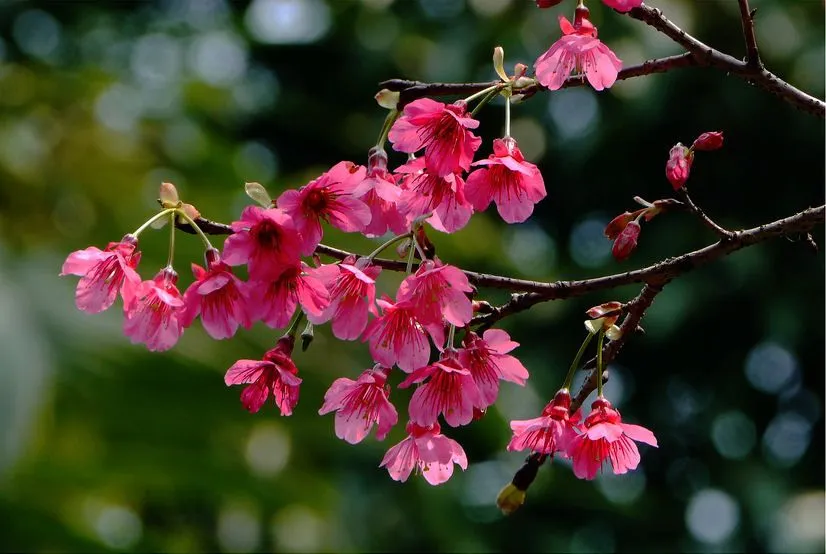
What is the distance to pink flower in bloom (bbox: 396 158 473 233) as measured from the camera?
1.21m

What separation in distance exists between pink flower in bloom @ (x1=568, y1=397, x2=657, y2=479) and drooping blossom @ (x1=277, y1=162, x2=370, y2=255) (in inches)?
13.2

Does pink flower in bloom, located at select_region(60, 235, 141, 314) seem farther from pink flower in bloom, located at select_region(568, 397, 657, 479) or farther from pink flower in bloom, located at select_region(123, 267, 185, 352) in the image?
pink flower in bloom, located at select_region(568, 397, 657, 479)

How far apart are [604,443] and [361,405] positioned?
0.28 m

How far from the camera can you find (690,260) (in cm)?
119

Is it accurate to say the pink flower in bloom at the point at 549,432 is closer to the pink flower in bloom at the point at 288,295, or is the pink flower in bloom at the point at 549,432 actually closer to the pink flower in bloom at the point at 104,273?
the pink flower in bloom at the point at 288,295

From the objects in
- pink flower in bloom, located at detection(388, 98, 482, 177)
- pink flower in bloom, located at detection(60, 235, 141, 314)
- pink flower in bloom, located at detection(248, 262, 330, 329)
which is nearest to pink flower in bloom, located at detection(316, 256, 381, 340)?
pink flower in bloom, located at detection(248, 262, 330, 329)

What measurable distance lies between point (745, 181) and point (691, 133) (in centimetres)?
35

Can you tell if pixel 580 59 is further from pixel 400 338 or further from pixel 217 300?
pixel 217 300

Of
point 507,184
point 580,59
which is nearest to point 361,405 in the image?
Result: point 507,184

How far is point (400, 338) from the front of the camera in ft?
3.98

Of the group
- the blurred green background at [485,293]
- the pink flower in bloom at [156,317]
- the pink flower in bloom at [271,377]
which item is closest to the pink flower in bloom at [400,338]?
the pink flower in bloom at [271,377]

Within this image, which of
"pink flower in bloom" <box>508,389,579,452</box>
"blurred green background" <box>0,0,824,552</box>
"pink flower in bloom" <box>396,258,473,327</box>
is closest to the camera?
"pink flower in bloom" <box>396,258,473,327</box>

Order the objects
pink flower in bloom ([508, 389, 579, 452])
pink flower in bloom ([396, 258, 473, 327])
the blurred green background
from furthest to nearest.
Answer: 1. the blurred green background
2. pink flower in bloom ([508, 389, 579, 452])
3. pink flower in bloom ([396, 258, 473, 327])

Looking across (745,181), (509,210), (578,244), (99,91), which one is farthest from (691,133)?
(509,210)
